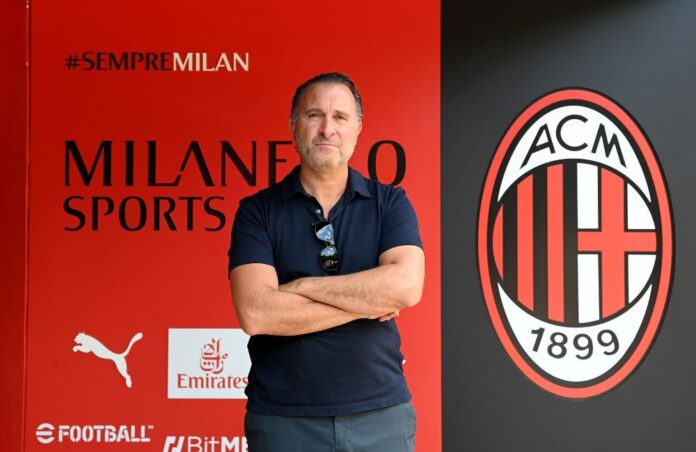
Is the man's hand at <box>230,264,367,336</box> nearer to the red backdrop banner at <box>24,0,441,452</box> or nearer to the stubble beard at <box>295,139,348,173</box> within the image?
the stubble beard at <box>295,139,348,173</box>

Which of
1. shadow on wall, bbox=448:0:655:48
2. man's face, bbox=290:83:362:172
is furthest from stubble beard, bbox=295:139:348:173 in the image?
shadow on wall, bbox=448:0:655:48

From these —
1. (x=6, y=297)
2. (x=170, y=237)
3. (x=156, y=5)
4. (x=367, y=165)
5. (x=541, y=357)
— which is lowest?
(x=541, y=357)

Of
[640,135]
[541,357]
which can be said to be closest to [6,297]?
[541,357]

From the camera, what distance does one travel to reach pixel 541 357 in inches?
137

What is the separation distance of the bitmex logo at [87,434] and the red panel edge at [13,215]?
0.10 meters

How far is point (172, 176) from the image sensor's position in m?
3.47

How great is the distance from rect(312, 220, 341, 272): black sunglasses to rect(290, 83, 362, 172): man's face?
0.16m

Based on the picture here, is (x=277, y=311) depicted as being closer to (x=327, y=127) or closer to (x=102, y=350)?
(x=327, y=127)

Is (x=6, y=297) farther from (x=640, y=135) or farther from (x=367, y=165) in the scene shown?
(x=640, y=135)

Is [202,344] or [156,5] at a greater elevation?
[156,5]

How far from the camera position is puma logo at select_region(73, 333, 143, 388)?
3.43m

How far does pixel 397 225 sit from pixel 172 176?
1491mm

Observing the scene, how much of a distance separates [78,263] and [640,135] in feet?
7.70

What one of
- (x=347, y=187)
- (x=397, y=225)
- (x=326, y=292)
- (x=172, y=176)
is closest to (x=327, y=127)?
(x=347, y=187)
